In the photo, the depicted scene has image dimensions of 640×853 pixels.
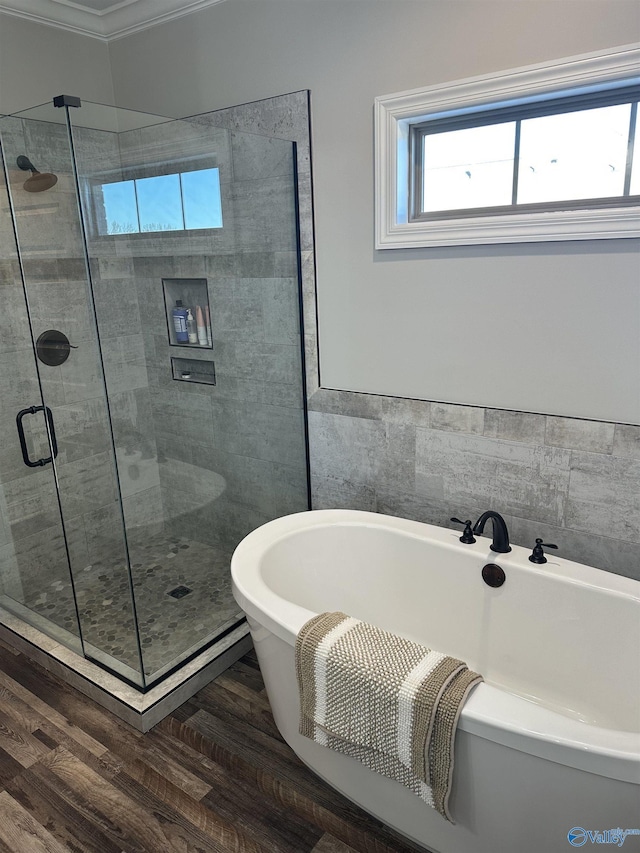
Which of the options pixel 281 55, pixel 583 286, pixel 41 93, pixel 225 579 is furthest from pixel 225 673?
pixel 41 93

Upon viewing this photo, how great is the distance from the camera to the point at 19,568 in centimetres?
284

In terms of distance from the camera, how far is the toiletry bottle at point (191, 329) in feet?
8.50

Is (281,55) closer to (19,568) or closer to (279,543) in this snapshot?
(279,543)

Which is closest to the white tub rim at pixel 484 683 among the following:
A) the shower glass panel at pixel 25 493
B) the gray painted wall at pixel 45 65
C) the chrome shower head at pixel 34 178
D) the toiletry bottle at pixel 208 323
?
the toiletry bottle at pixel 208 323

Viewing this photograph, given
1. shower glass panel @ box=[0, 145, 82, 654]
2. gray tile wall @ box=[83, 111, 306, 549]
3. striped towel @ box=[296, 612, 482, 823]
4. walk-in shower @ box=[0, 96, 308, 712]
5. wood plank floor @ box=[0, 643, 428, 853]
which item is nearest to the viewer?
striped towel @ box=[296, 612, 482, 823]

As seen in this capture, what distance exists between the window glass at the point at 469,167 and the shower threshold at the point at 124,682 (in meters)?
2.00

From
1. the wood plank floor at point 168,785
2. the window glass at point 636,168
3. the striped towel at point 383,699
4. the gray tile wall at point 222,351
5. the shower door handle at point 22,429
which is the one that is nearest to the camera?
the striped towel at point 383,699

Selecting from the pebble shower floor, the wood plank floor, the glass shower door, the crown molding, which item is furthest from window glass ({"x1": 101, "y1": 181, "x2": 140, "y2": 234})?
the wood plank floor

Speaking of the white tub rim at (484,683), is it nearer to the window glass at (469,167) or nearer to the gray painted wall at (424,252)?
the gray painted wall at (424,252)

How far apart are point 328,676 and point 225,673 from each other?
101 centimetres

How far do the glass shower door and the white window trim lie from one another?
1.14 m

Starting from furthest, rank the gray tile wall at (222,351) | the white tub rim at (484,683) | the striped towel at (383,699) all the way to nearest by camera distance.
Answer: the gray tile wall at (222,351) < the striped towel at (383,699) < the white tub rim at (484,683)

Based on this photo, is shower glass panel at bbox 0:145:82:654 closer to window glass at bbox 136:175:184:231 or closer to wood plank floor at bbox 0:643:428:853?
wood plank floor at bbox 0:643:428:853

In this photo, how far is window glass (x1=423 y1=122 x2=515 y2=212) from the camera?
2111 mm
